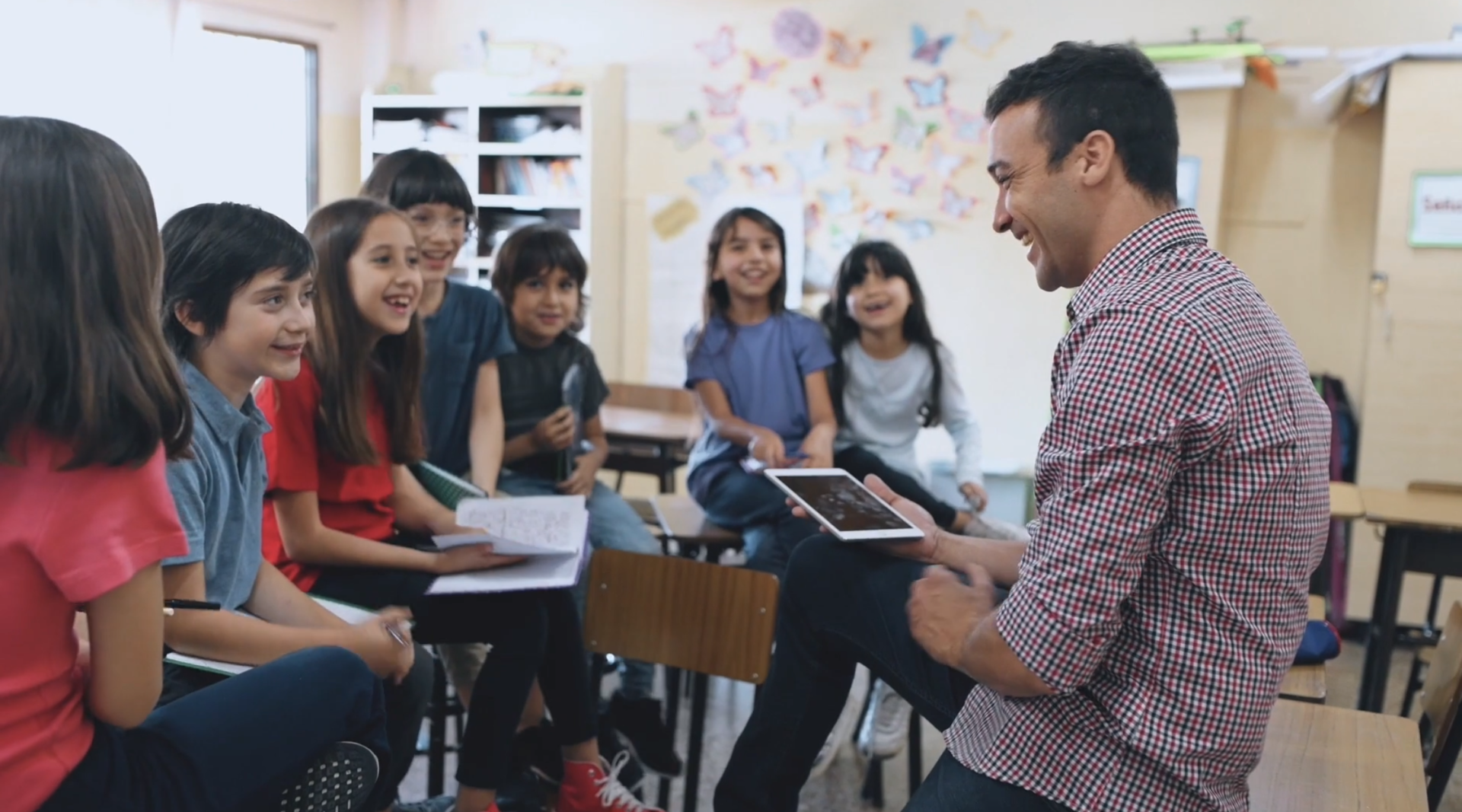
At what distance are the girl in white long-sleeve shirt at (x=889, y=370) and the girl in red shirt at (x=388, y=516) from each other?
1070mm

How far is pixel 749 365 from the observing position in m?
2.85

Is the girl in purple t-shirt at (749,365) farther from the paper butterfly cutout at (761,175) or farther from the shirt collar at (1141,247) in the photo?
the paper butterfly cutout at (761,175)

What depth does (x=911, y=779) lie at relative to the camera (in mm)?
2422

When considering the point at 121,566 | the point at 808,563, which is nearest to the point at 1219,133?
the point at 808,563

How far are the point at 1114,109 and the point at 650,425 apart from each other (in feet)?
8.05

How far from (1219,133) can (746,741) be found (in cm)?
315

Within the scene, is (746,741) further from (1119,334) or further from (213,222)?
(213,222)

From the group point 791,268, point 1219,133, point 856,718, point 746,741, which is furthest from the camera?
point 791,268

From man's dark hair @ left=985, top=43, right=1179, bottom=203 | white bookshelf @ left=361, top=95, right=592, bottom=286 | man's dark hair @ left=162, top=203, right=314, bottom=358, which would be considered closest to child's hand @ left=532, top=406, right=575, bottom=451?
man's dark hair @ left=162, top=203, right=314, bottom=358

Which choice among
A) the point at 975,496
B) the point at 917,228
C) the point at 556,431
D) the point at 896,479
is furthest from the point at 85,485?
the point at 917,228

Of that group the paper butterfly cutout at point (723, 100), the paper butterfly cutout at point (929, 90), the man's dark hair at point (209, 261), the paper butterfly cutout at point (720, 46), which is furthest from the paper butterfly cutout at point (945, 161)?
the man's dark hair at point (209, 261)

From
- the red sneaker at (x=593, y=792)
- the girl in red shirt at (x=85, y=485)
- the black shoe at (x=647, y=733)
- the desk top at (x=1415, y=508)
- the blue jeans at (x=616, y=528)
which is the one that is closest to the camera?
the girl in red shirt at (x=85, y=485)

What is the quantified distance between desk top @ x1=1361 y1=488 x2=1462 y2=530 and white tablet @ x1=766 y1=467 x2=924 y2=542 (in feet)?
5.11

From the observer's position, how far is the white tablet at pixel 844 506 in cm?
149
